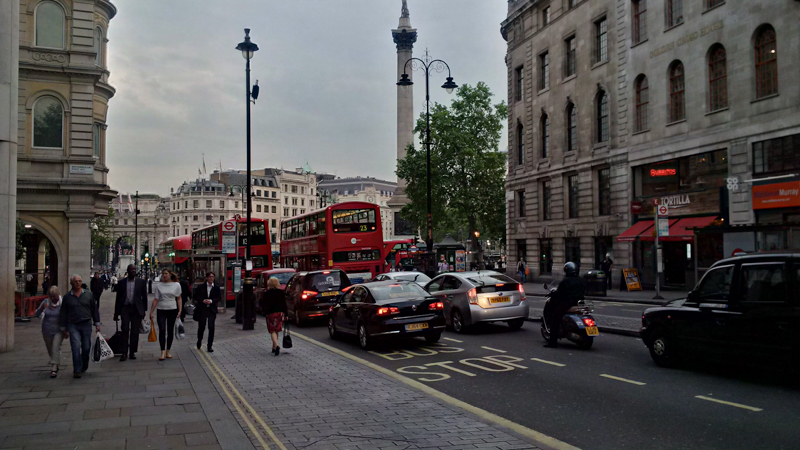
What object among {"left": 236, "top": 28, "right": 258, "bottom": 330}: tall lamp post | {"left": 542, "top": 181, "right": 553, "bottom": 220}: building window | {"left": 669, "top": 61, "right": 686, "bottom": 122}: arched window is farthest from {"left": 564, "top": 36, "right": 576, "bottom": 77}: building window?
{"left": 236, "top": 28, "right": 258, "bottom": 330}: tall lamp post

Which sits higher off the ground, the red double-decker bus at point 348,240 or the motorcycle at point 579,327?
the red double-decker bus at point 348,240

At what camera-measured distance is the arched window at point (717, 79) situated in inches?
1041

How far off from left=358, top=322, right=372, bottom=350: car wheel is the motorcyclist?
11.8 ft

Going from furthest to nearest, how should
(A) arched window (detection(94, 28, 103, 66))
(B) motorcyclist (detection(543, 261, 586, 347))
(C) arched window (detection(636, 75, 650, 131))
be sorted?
(C) arched window (detection(636, 75, 650, 131)) → (A) arched window (detection(94, 28, 103, 66)) → (B) motorcyclist (detection(543, 261, 586, 347))

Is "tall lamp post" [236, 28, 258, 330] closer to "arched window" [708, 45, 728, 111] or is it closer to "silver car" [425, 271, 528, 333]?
"silver car" [425, 271, 528, 333]

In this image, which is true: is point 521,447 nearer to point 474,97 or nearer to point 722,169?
point 722,169

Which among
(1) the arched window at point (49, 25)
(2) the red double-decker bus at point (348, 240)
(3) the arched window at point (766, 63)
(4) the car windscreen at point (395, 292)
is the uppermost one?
(1) the arched window at point (49, 25)

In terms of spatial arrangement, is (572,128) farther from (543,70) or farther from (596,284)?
(596,284)

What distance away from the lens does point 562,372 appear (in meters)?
9.82

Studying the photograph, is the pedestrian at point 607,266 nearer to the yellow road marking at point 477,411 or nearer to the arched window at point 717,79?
the arched window at point 717,79

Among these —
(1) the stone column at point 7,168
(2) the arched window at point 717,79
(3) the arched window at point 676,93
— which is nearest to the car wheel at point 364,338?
(1) the stone column at point 7,168

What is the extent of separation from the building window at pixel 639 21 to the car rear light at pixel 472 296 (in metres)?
22.3

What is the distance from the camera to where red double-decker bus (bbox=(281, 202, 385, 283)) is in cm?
2673

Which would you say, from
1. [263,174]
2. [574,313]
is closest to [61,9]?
[574,313]
